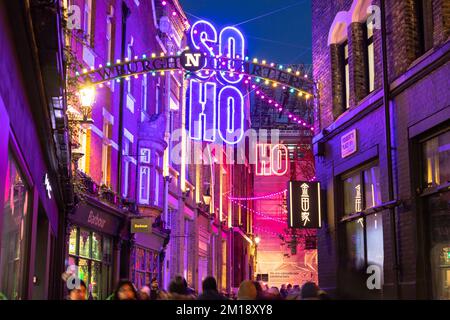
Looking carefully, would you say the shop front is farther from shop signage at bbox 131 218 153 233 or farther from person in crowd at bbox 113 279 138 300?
person in crowd at bbox 113 279 138 300

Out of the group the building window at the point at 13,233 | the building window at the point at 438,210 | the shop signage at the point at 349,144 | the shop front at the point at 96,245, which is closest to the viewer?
the building window at the point at 13,233

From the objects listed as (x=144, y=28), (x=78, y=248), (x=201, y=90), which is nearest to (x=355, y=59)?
(x=78, y=248)

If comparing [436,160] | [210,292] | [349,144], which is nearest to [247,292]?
[210,292]

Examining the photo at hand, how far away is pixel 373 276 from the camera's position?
14625 millimetres

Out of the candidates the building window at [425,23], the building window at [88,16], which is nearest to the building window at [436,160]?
the building window at [425,23]

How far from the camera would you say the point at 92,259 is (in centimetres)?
2155

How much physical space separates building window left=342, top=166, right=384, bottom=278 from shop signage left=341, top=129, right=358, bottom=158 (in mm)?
498

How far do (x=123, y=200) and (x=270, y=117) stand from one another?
4428 cm

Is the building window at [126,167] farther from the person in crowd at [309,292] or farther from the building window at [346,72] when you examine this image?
the person in crowd at [309,292]

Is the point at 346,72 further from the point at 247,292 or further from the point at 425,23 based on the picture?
the point at 247,292

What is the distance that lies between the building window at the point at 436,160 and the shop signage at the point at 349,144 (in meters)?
2.96

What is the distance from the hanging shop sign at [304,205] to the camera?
17.1 meters

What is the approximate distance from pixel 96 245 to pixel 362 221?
10.4 m

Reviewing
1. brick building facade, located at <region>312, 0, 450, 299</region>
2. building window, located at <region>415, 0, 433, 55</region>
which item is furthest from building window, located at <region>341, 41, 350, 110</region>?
building window, located at <region>415, 0, 433, 55</region>
